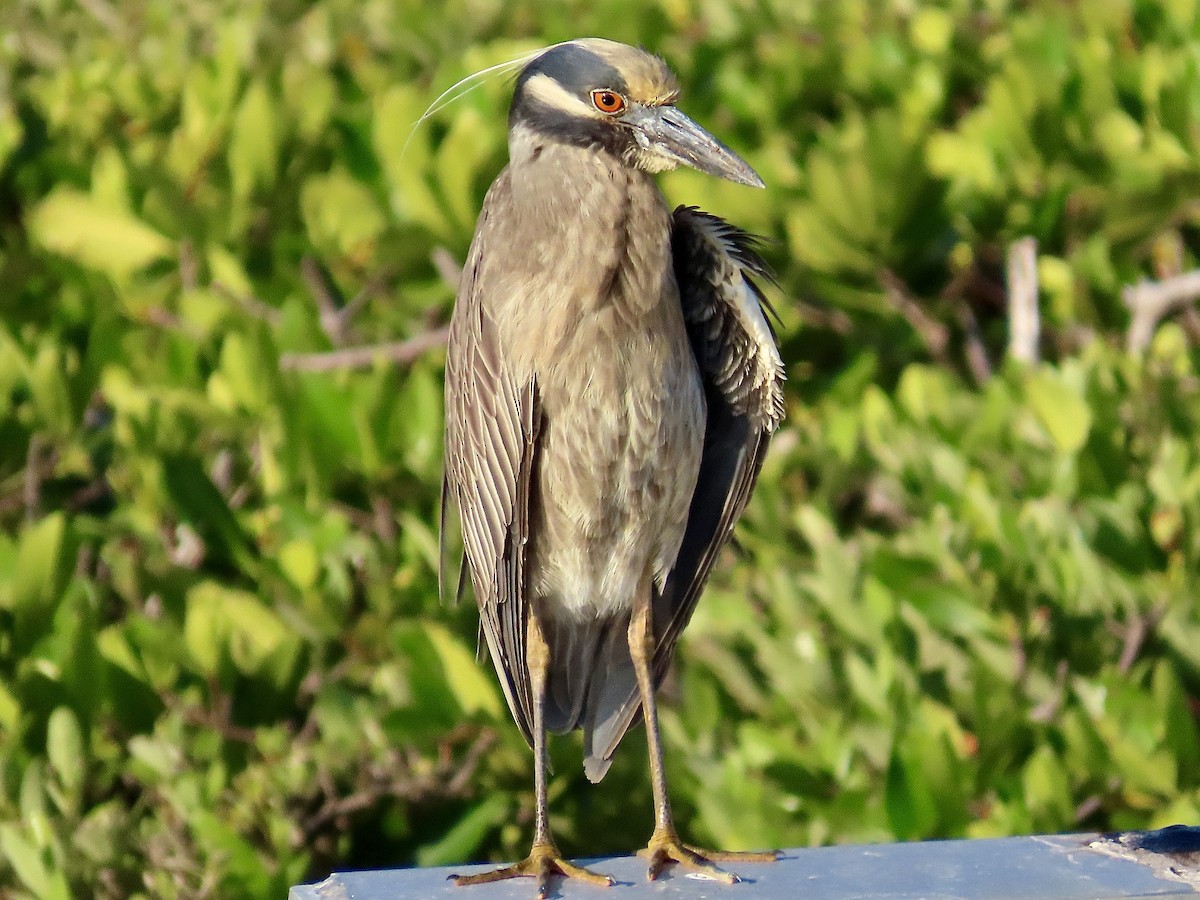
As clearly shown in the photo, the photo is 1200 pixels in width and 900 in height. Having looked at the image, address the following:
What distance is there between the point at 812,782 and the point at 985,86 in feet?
9.41

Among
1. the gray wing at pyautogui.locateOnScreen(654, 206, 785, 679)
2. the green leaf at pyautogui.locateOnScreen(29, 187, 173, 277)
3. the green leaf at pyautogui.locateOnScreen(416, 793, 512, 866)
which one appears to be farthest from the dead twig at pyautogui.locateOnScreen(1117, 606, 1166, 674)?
the green leaf at pyautogui.locateOnScreen(29, 187, 173, 277)

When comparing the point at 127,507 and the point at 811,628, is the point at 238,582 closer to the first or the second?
the point at 127,507

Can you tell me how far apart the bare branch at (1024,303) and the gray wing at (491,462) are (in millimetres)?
1920

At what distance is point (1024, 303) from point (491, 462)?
82.9 inches

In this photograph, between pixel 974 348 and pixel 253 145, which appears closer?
pixel 974 348

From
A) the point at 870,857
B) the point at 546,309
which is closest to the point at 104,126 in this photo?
the point at 546,309

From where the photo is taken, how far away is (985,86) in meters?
5.41

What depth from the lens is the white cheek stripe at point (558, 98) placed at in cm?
282

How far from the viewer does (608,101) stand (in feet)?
9.21

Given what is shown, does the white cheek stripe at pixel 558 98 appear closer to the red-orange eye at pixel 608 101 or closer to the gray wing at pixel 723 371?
the red-orange eye at pixel 608 101

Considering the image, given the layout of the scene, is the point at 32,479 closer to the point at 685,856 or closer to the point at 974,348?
the point at 685,856

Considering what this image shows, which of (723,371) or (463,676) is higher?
(723,371)

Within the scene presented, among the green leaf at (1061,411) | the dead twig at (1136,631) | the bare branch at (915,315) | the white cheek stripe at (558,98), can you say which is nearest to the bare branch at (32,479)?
the white cheek stripe at (558,98)

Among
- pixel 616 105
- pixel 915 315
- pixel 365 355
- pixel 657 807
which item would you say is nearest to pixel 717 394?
pixel 616 105
